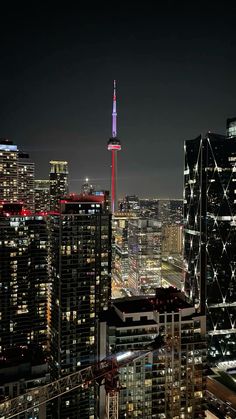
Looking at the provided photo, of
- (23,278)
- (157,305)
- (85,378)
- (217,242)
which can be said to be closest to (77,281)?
(23,278)

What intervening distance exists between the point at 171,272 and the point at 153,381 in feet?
148

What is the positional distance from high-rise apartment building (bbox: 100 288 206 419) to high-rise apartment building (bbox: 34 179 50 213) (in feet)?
162

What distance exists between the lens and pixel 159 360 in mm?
18062

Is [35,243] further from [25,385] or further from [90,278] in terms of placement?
[25,385]

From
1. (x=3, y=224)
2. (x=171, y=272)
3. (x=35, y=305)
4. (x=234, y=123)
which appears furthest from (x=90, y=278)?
(x=171, y=272)

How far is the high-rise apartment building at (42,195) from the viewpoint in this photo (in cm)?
6836

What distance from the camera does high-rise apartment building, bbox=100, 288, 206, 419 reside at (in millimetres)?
17828

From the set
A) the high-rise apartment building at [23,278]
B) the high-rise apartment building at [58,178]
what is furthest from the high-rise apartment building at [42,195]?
the high-rise apartment building at [23,278]

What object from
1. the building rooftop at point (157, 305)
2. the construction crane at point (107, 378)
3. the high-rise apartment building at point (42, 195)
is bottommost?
the construction crane at point (107, 378)

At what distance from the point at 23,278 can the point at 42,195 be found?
1773 inches

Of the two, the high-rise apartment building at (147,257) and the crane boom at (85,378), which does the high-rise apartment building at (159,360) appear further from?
the high-rise apartment building at (147,257)

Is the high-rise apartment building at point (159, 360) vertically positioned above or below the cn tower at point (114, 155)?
below

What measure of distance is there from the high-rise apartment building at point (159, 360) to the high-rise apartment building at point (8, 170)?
44.7m

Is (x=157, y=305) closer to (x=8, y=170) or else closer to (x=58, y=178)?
(x=8, y=170)
